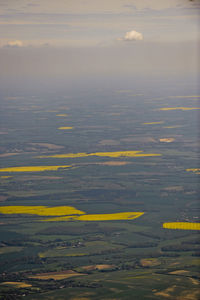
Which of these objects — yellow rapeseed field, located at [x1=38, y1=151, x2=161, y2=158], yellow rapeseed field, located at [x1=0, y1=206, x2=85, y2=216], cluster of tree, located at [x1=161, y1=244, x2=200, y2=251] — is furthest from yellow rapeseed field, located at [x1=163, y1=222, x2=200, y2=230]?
yellow rapeseed field, located at [x1=38, y1=151, x2=161, y2=158]

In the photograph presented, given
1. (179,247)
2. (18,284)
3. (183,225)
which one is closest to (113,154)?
(183,225)

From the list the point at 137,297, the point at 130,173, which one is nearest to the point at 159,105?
the point at 130,173

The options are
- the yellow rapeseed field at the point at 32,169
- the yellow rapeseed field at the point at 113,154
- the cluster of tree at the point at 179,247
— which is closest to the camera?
the cluster of tree at the point at 179,247

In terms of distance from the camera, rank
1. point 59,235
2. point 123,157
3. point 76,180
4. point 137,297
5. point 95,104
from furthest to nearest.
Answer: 1. point 95,104
2. point 123,157
3. point 76,180
4. point 59,235
5. point 137,297

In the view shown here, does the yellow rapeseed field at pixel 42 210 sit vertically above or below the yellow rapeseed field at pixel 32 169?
below

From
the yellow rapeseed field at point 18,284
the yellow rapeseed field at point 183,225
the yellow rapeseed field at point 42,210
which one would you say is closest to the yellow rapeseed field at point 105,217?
the yellow rapeseed field at point 42,210

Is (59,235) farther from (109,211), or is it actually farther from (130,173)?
(130,173)

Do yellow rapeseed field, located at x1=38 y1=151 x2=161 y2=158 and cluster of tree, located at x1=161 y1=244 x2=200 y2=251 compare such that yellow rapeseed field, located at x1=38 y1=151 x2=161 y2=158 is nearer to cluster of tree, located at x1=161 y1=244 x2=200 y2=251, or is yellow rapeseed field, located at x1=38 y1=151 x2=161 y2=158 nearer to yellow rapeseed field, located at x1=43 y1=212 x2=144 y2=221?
yellow rapeseed field, located at x1=43 y1=212 x2=144 y2=221

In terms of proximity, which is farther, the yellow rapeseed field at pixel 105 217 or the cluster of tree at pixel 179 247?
the yellow rapeseed field at pixel 105 217

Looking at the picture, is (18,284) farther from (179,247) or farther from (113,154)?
(113,154)

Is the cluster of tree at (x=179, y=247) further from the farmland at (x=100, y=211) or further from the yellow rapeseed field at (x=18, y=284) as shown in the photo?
the yellow rapeseed field at (x=18, y=284)
